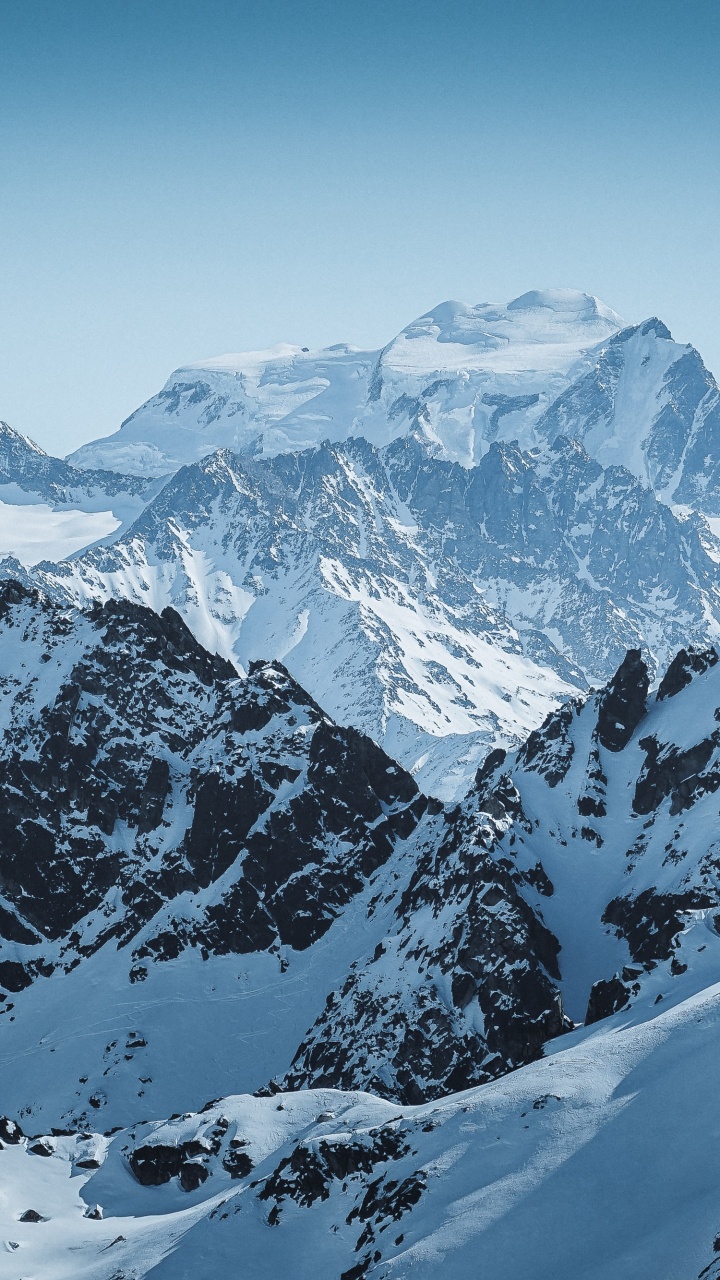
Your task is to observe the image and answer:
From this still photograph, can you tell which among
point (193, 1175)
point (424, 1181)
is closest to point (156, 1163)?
point (193, 1175)

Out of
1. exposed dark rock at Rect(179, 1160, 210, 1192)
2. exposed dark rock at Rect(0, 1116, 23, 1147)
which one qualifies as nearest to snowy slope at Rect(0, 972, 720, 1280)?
exposed dark rock at Rect(179, 1160, 210, 1192)

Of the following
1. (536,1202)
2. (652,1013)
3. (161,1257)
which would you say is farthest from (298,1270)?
(652,1013)

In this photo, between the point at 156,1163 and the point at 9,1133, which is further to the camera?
the point at 9,1133

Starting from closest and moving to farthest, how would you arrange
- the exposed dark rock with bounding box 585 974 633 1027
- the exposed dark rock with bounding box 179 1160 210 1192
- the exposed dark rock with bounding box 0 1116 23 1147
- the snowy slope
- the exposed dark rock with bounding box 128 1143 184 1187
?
the snowy slope, the exposed dark rock with bounding box 179 1160 210 1192, the exposed dark rock with bounding box 128 1143 184 1187, the exposed dark rock with bounding box 585 974 633 1027, the exposed dark rock with bounding box 0 1116 23 1147

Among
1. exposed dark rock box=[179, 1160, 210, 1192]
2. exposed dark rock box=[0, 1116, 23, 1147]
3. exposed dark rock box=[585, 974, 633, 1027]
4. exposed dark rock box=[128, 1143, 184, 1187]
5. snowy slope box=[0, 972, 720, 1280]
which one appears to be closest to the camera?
snowy slope box=[0, 972, 720, 1280]

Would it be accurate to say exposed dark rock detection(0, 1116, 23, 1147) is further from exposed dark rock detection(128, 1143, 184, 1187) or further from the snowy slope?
exposed dark rock detection(128, 1143, 184, 1187)

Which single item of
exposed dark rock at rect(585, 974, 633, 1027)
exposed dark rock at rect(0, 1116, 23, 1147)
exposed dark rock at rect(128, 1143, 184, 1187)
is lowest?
exposed dark rock at rect(585, 974, 633, 1027)

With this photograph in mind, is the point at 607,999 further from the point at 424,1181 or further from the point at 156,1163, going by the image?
the point at 156,1163

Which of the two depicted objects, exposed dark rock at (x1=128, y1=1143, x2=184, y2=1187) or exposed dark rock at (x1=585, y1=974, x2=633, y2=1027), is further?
exposed dark rock at (x1=585, y1=974, x2=633, y2=1027)

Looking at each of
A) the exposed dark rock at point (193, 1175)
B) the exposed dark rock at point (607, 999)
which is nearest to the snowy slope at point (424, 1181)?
the exposed dark rock at point (193, 1175)

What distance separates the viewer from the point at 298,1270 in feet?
→ 420

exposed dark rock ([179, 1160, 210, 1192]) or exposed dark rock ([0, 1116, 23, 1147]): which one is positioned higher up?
exposed dark rock ([0, 1116, 23, 1147])

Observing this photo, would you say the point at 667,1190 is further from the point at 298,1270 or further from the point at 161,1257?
the point at 161,1257

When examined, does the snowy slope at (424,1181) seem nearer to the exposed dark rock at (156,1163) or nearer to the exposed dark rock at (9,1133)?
the exposed dark rock at (156,1163)
